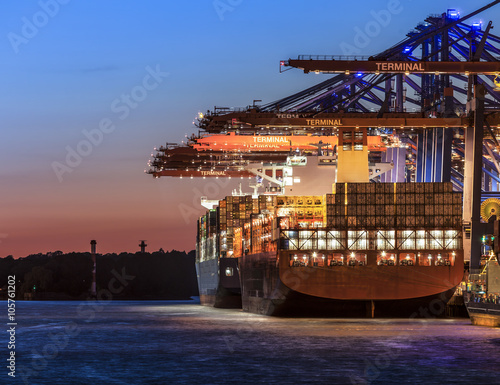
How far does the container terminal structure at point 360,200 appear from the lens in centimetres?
5397

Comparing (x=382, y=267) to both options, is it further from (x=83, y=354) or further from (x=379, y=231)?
(x=83, y=354)

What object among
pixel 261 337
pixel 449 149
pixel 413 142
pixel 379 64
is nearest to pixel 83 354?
pixel 261 337

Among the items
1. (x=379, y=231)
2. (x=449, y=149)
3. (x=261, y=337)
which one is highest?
(x=449, y=149)

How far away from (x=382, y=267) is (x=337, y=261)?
288 cm

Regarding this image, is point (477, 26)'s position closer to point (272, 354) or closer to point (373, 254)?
point (373, 254)

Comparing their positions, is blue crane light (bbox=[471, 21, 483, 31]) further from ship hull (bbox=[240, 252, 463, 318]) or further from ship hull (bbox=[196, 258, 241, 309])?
ship hull (bbox=[196, 258, 241, 309])

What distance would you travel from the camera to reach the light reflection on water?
89.7 feet

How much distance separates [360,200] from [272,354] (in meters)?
22.3

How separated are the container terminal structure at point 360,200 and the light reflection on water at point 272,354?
3454mm

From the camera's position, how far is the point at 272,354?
111 ft

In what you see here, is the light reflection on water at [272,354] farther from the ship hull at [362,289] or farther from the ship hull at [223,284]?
the ship hull at [223,284]

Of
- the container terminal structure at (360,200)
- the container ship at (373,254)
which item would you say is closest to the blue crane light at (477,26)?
the container terminal structure at (360,200)

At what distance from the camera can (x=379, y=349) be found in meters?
35.2

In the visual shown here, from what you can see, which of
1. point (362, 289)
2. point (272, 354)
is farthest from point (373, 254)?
point (272, 354)
